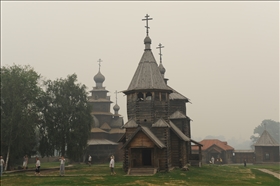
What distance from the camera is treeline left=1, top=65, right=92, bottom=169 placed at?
33594 millimetres

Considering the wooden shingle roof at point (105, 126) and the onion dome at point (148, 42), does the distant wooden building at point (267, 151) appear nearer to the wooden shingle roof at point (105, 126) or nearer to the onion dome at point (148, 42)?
the wooden shingle roof at point (105, 126)

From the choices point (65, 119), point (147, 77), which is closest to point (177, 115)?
point (147, 77)

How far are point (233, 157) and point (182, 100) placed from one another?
107 ft

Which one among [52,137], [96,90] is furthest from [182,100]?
[96,90]

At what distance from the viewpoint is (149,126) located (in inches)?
1216

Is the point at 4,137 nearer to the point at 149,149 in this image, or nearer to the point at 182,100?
the point at 149,149

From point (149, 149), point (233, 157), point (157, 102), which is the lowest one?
point (233, 157)

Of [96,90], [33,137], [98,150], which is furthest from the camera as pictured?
[96,90]

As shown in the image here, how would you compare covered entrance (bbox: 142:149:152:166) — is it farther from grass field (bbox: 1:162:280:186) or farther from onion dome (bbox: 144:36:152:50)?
onion dome (bbox: 144:36:152:50)

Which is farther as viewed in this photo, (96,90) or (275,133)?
(275,133)

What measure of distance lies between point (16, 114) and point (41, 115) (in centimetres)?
515

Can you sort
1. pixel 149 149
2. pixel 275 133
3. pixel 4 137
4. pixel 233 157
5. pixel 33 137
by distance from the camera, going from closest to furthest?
pixel 149 149 → pixel 4 137 → pixel 33 137 → pixel 233 157 → pixel 275 133

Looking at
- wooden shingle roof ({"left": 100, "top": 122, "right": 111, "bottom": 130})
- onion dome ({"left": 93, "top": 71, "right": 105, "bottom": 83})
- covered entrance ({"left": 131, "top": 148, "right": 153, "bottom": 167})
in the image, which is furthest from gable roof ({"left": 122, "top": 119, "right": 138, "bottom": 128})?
onion dome ({"left": 93, "top": 71, "right": 105, "bottom": 83})

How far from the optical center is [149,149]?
30.6 m
